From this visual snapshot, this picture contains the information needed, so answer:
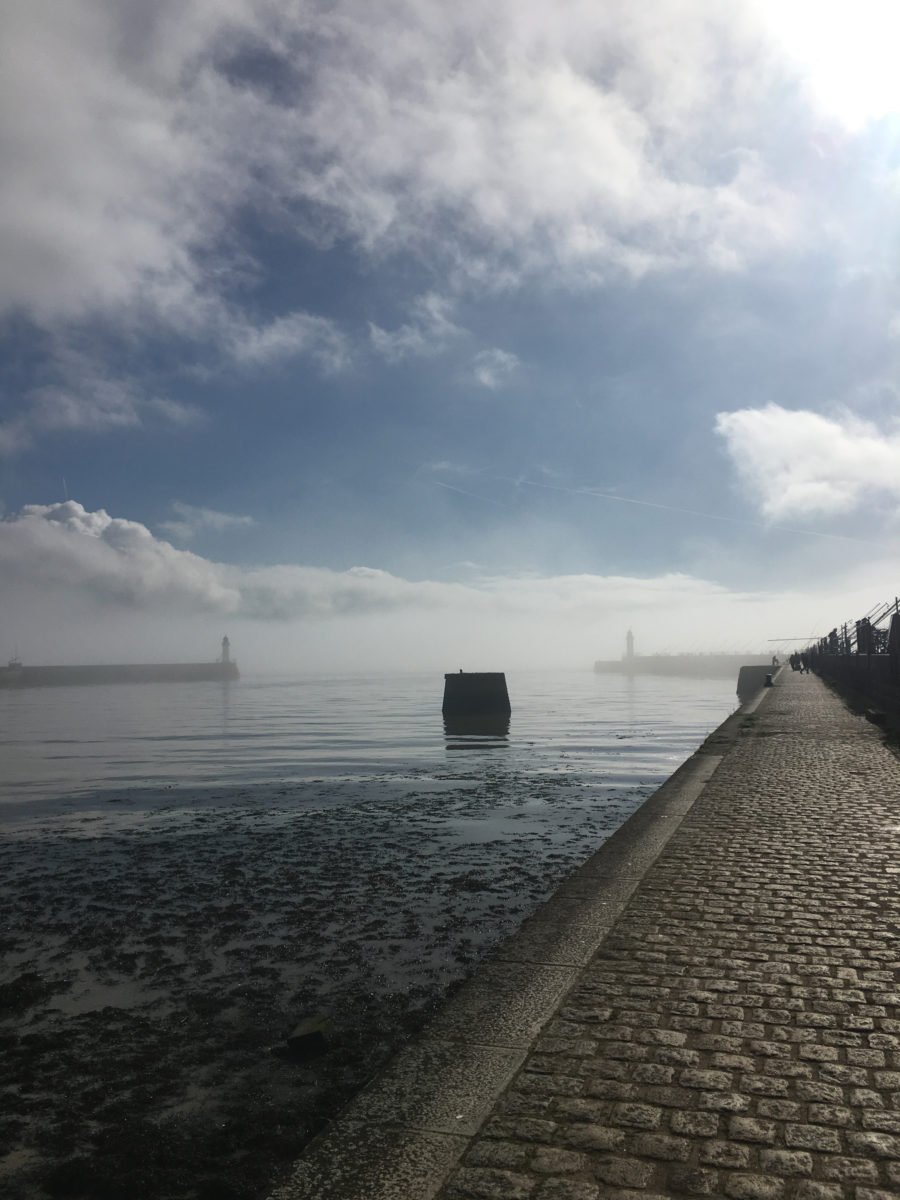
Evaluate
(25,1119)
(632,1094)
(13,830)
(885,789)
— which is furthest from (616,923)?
(13,830)

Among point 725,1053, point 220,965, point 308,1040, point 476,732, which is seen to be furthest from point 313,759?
point 725,1053

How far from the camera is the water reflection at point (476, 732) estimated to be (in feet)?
92.4

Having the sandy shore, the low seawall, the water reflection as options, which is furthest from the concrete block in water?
the low seawall

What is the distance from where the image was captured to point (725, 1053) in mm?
3852

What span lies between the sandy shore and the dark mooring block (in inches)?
1103

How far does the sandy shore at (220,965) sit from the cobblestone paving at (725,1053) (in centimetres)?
144

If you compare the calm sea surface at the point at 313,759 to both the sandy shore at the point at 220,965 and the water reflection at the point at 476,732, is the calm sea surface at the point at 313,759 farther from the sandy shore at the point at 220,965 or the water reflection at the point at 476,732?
the sandy shore at the point at 220,965

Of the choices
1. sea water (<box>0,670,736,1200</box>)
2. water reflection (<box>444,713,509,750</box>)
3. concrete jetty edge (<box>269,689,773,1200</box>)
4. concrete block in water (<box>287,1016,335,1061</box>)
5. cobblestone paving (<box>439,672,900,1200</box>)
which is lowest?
water reflection (<box>444,713,509,750</box>)

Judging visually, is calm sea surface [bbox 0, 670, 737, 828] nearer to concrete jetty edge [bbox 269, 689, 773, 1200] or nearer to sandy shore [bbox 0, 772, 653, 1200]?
sandy shore [bbox 0, 772, 653, 1200]

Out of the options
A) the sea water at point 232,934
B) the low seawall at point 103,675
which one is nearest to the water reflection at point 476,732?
the sea water at point 232,934

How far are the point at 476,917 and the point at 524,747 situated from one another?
19.0 meters

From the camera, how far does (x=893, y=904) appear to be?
607cm

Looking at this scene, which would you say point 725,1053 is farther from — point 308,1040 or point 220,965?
point 220,965

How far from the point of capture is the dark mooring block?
1665 inches
